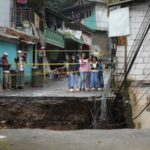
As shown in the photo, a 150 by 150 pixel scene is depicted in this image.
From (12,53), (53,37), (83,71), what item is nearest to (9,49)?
(12,53)

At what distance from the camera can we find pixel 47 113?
56.9ft

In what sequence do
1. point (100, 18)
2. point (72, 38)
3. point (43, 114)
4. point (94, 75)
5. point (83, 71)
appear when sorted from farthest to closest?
point (100, 18) < point (72, 38) < point (83, 71) < point (94, 75) < point (43, 114)

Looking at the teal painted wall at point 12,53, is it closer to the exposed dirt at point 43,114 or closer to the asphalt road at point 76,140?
the exposed dirt at point 43,114

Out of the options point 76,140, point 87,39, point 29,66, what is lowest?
point 76,140

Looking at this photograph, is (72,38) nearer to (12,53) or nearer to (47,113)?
(12,53)

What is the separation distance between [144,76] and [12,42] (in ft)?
28.5

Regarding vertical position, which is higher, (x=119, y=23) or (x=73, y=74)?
(x=119, y=23)

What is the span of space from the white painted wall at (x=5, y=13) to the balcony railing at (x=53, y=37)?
21.9 ft

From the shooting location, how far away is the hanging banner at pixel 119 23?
17438 millimetres

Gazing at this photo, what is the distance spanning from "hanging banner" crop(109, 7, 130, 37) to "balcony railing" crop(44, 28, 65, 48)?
15.5 metres

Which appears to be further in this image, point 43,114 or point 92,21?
point 92,21

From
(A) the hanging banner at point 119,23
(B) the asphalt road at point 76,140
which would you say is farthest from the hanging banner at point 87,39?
(B) the asphalt road at point 76,140

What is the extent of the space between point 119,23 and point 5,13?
999cm

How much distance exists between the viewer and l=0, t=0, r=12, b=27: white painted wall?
82.7 ft
